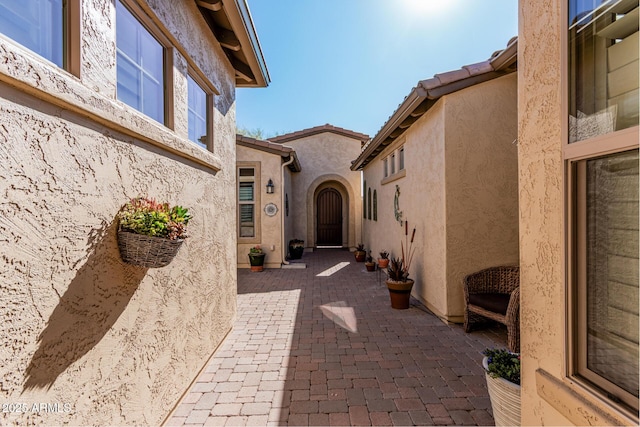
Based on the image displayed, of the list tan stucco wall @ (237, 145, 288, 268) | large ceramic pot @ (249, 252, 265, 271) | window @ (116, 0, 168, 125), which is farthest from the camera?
tan stucco wall @ (237, 145, 288, 268)

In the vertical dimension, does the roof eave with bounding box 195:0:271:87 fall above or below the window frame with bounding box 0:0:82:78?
above

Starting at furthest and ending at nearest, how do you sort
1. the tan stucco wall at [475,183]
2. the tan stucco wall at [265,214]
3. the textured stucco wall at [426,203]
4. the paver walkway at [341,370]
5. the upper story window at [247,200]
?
the upper story window at [247,200] → the tan stucco wall at [265,214] → the textured stucco wall at [426,203] → the tan stucco wall at [475,183] → the paver walkway at [341,370]

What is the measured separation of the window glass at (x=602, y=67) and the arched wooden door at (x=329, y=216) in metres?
13.4

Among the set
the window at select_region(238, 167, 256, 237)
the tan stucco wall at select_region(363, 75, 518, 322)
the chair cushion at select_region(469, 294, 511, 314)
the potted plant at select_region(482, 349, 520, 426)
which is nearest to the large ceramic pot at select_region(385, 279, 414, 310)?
the tan stucco wall at select_region(363, 75, 518, 322)

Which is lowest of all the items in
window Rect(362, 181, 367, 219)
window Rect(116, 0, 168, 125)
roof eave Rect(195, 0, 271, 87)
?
window Rect(362, 181, 367, 219)

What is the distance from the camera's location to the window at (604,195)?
1.45 meters

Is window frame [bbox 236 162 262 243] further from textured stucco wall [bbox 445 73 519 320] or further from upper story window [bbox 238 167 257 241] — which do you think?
textured stucco wall [bbox 445 73 519 320]

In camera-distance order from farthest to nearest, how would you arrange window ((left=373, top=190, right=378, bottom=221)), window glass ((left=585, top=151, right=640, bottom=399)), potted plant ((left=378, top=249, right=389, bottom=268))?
window ((left=373, top=190, right=378, bottom=221)), potted plant ((left=378, top=249, right=389, bottom=268)), window glass ((left=585, top=151, right=640, bottom=399))

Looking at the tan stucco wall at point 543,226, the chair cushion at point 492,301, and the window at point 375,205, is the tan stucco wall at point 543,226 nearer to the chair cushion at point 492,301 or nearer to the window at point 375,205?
the chair cushion at point 492,301

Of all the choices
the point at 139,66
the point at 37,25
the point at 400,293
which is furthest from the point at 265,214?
the point at 37,25

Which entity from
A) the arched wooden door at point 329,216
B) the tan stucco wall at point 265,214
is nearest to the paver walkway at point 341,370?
the tan stucco wall at point 265,214

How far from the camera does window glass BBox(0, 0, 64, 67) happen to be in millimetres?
1372

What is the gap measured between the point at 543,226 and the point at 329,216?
1330cm

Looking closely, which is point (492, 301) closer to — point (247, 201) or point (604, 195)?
point (604, 195)
